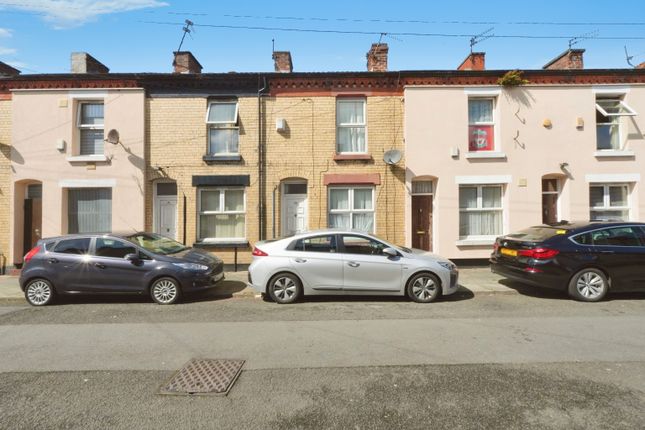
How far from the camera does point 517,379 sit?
3900 mm

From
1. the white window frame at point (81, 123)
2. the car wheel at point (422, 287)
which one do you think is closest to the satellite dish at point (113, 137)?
the white window frame at point (81, 123)

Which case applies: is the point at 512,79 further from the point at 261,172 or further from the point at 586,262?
the point at 261,172

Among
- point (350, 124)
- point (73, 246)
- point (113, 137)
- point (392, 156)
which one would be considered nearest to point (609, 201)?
point (392, 156)

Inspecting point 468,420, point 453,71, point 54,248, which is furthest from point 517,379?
point 453,71

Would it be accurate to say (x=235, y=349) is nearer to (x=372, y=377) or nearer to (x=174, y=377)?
(x=174, y=377)

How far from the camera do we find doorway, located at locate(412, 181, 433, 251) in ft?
36.9

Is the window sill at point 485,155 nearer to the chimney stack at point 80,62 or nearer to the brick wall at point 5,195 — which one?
the chimney stack at point 80,62

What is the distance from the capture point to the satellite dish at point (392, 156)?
10633 mm

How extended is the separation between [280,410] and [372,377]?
3.77ft

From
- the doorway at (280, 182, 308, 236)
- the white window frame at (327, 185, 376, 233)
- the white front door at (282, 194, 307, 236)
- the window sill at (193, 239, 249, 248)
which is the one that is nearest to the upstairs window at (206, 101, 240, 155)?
the doorway at (280, 182, 308, 236)

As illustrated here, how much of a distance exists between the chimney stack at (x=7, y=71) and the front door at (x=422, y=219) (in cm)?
1347

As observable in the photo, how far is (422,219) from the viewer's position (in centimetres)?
1128

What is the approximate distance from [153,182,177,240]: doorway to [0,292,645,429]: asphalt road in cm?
434

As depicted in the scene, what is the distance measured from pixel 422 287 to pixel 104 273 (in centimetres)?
666
